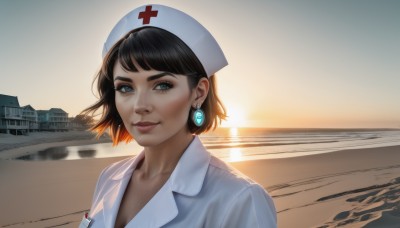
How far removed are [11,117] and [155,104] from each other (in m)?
62.4

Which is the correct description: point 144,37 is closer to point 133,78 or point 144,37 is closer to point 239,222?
point 133,78

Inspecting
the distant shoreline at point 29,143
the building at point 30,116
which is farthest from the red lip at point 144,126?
the building at point 30,116

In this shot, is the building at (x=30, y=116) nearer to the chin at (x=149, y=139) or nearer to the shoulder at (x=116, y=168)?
the shoulder at (x=116, y=168)

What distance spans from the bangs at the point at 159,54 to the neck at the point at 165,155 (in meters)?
0.35

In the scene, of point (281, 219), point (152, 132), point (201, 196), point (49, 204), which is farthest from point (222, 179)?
point (49, 204)

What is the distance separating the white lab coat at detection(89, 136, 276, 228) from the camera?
1440mm

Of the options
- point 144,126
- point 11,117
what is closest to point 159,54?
point 144,126

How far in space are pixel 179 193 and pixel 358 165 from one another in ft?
44.4

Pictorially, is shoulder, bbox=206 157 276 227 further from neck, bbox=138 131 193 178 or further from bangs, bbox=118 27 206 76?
bangs, bbox=118 27 206 76

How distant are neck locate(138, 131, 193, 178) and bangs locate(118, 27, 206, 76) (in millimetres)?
349

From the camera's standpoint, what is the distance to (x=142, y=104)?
65.2 inches

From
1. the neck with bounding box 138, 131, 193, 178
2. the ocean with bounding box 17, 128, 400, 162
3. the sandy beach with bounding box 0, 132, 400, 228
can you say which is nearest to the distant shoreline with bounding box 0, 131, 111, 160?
the ocean with bounding box 17, 128, 400, 162

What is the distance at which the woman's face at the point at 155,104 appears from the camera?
1650mm

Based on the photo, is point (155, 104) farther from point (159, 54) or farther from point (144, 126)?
point (159, 54)
